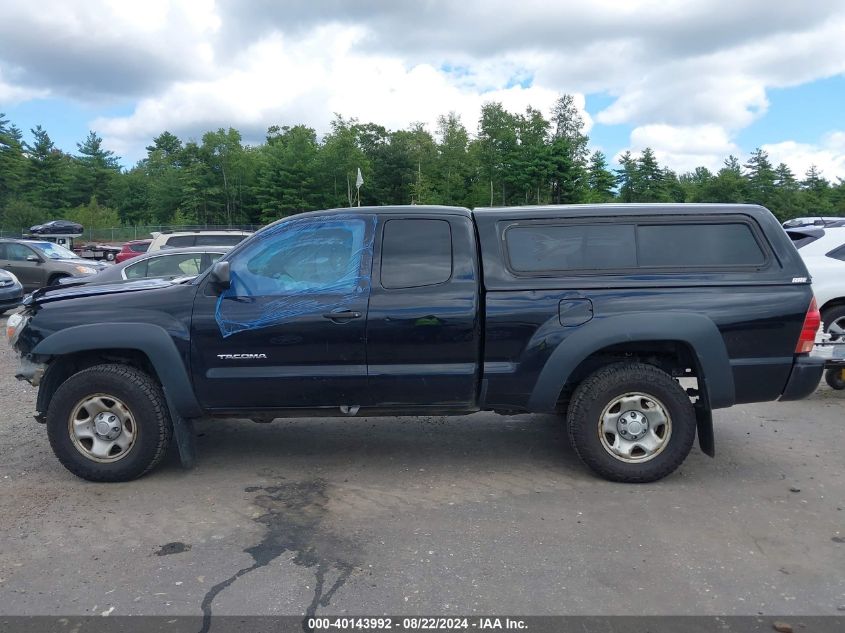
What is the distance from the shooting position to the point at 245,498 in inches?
184

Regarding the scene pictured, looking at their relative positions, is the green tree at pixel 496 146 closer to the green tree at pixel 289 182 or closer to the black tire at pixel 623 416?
the green tree at pixel 289 182

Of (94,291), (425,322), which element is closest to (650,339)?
(425,322)

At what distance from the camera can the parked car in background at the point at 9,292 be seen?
1386cm

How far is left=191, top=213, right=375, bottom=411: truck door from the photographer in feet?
15.4

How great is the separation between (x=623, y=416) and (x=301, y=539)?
2.33 meters

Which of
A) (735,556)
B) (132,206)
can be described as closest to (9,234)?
(132,206)

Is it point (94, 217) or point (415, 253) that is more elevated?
point (94, 217)

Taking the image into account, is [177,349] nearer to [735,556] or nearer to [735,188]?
[735,556]

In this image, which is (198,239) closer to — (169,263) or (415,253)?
(169,263)

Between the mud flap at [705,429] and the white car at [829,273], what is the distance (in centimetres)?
339

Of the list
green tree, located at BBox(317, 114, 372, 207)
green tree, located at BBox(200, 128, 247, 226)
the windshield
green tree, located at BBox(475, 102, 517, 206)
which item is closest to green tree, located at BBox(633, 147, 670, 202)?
green tree, located at BBox(475, 102, 517, 206)

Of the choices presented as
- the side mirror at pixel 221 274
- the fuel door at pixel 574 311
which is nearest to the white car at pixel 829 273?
the fuel door at pixel 574 311

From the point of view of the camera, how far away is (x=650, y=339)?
463 centimetres

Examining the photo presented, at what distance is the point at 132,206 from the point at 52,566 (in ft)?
269
